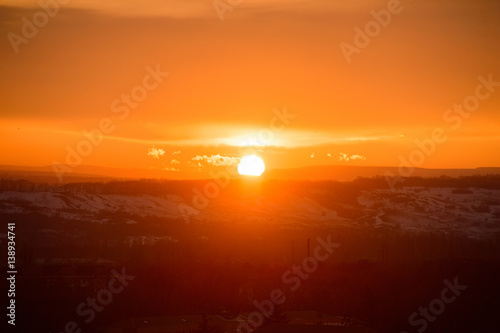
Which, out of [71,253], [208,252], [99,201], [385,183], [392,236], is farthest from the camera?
[385,183]

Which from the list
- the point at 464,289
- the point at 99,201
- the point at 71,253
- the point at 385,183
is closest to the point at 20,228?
the point at 71,253

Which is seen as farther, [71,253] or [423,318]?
[71,253]

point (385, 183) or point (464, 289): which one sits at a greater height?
point (385, 183)

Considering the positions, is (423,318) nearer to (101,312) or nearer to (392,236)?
(101,312)

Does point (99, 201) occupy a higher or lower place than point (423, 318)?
higher

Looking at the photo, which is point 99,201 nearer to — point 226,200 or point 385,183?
point 226,200

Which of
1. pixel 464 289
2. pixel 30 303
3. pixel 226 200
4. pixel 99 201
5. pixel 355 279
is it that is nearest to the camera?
pixel 30 303

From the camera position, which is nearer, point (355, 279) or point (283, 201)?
point (355, 279)

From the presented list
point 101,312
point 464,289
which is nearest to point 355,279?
point 464,289

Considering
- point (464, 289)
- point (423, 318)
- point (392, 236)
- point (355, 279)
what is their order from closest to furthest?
point (423, 318), point (464, 289), point (355, 279), point (392, 236)
